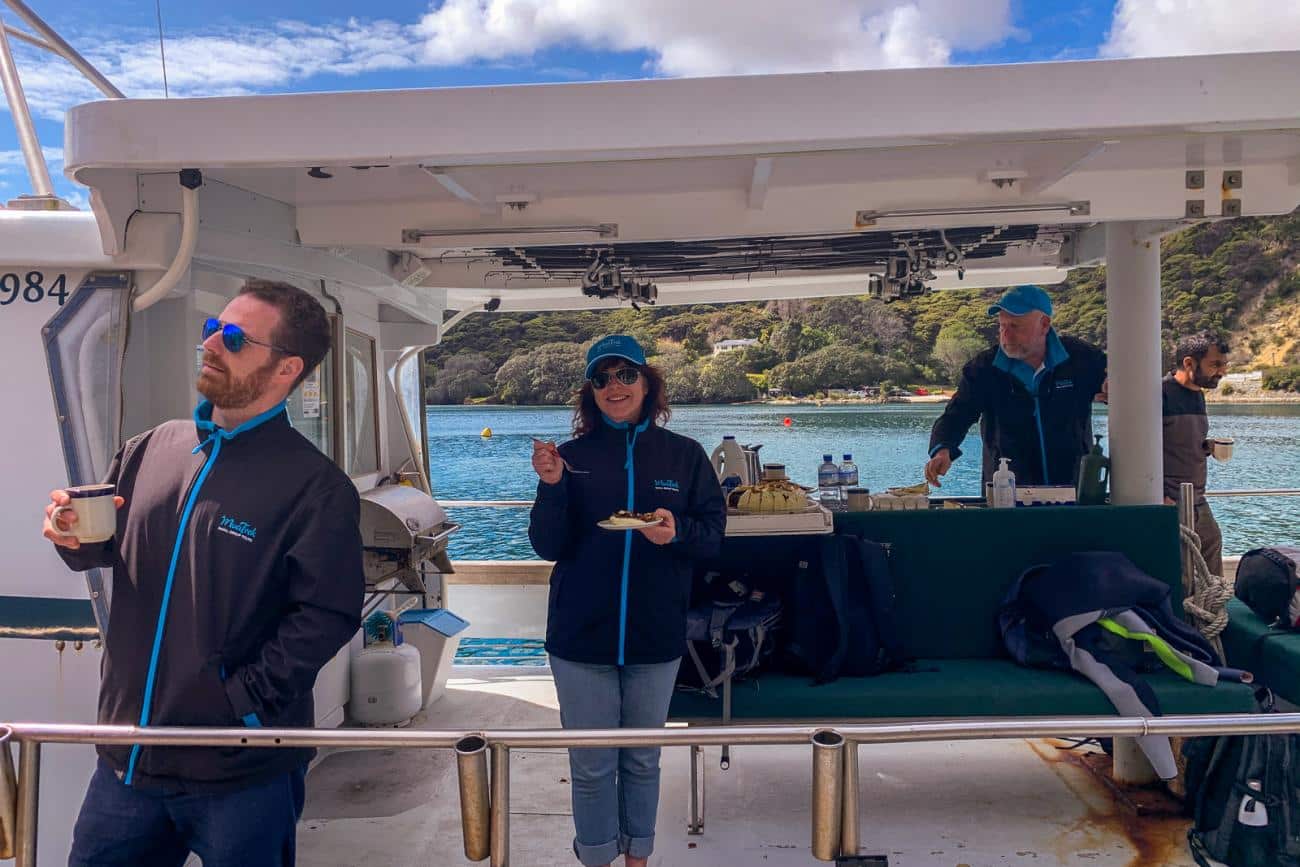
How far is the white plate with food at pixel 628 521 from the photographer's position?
8.80 feet

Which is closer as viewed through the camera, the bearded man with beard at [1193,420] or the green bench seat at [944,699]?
the green bench seat at [944,699]

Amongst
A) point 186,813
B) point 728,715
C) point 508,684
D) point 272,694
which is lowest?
point 508,684

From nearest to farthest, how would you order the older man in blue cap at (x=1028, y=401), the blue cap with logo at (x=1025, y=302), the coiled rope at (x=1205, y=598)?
the coiled rope at (x=1205, y=598) < the blue cap with logo at (x=1025, y=302) < the older man in blue cap at (x=1028, y=401)

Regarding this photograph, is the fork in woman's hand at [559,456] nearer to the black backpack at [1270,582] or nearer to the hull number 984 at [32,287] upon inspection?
the hull number 984 at [32,287]

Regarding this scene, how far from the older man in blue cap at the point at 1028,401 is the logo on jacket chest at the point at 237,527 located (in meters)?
3.14

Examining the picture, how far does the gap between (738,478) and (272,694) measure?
9.09 ft

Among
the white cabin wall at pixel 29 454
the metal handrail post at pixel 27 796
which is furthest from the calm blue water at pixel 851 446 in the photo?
the metal handrail post at pixel 27 796

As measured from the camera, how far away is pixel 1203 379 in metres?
4.76

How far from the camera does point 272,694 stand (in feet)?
6.24

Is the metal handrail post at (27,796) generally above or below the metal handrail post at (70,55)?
below

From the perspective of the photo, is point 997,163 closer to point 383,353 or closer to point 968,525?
point 968,525

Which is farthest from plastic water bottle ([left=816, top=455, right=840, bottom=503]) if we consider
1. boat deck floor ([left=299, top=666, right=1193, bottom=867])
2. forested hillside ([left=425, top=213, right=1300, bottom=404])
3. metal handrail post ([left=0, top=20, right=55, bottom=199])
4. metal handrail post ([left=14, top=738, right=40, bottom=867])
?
forested hillside ([left=425, top=213, right=1300, bottom=404])

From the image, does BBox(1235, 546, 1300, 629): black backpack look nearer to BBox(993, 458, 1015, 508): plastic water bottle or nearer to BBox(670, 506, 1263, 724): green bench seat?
BBox(670, 506, 1263, 724): green bench seat

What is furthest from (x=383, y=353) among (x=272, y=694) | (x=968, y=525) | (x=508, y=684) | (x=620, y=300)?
(x=272, y=694)
